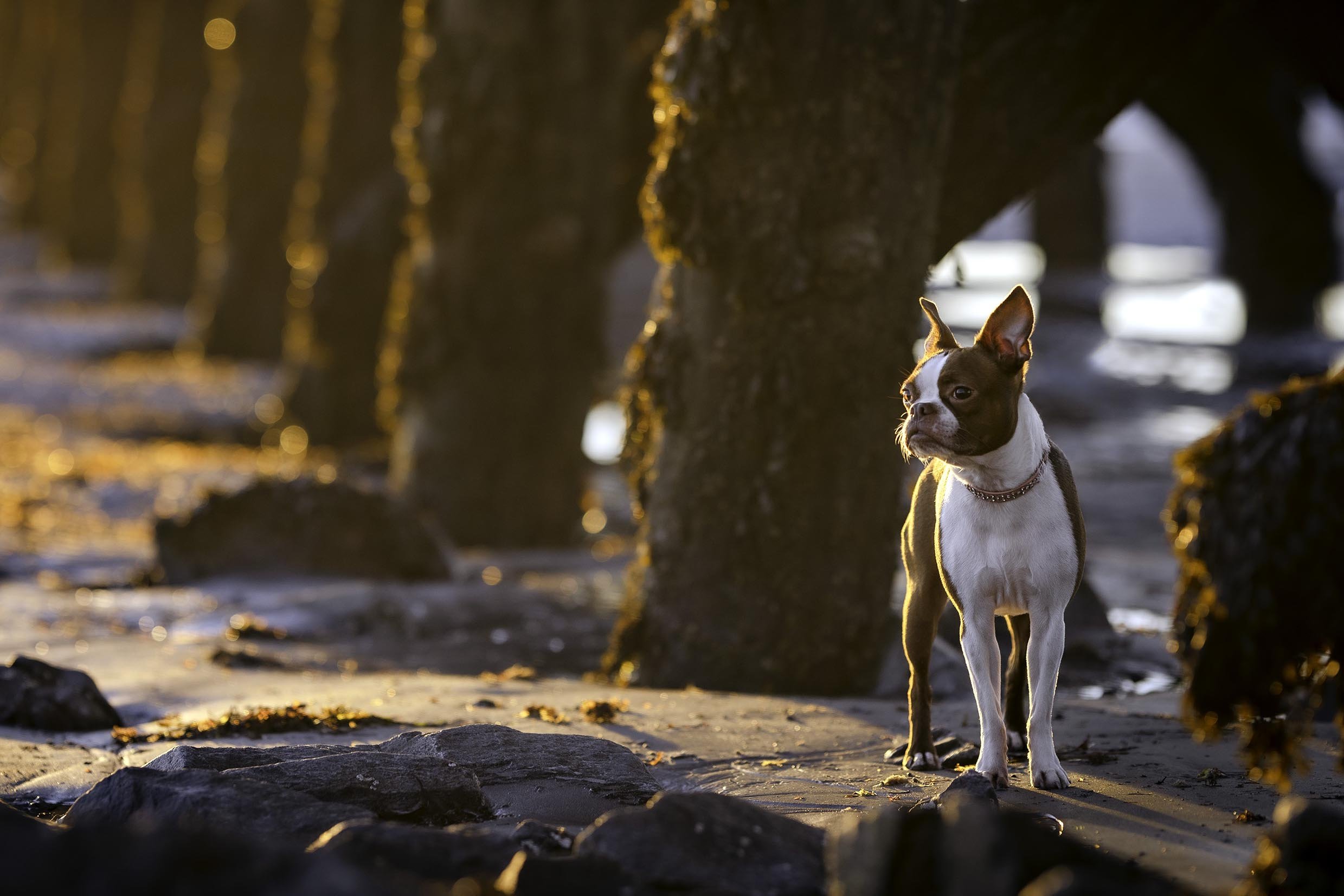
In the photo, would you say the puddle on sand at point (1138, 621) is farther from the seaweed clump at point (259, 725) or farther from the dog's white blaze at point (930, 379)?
the seaweed clump at point (259, 725)

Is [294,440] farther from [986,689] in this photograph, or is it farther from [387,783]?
[986,689]

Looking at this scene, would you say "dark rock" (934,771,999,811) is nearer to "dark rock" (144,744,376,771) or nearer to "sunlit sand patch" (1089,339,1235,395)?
"dark rock" (144,744,376,771)

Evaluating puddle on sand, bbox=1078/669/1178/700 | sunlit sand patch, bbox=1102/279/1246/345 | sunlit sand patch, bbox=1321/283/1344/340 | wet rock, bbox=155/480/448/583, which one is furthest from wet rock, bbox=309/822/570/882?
sunlit sand patch, bbox=1321/283/1344/340

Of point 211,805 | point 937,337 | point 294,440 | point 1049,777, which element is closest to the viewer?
point 211,805

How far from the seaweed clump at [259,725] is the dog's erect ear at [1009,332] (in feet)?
8.94

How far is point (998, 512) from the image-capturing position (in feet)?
15.6

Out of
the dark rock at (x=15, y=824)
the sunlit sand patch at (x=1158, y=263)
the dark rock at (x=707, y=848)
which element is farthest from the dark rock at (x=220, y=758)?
the sunlit sand patch at (x=1158, y=263)

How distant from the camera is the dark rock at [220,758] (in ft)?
15.4

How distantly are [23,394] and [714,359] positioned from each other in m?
15.4

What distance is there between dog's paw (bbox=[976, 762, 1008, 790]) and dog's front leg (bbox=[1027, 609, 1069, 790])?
94mm

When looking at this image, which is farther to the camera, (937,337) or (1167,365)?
(1167,365)

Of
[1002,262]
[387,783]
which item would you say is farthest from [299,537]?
[1002,262]

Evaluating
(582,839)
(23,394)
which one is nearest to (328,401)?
(23,394)

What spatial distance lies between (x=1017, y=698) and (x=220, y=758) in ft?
8.87
